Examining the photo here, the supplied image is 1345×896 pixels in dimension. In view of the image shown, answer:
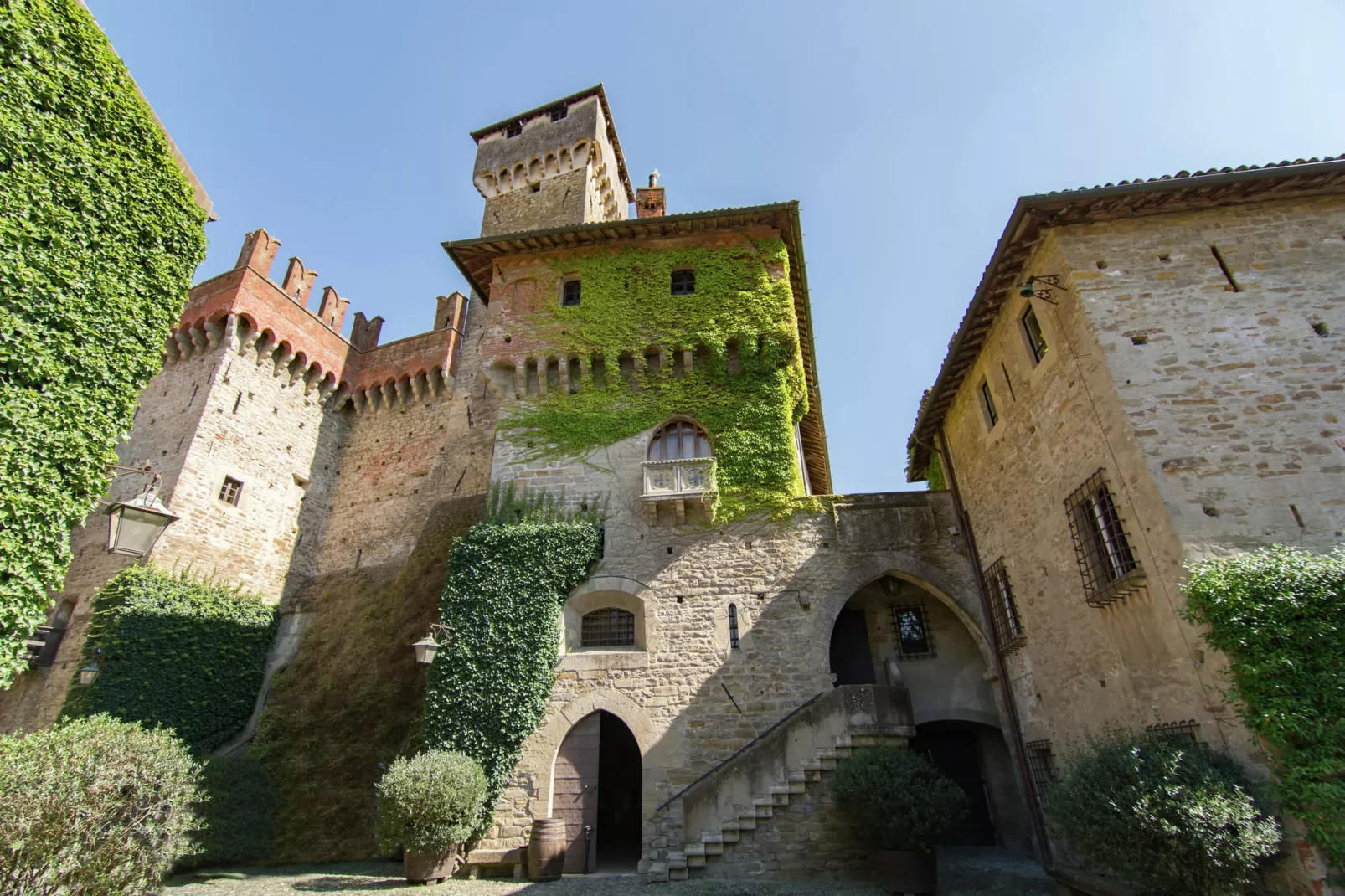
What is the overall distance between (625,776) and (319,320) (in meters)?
19.3

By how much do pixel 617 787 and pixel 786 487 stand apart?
8817 millimetres

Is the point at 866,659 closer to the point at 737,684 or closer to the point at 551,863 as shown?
the point at 737,684

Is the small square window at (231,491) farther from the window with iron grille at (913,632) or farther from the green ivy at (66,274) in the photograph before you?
the window with iron grille at (913,632)

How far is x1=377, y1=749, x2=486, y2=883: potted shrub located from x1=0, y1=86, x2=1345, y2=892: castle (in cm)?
117

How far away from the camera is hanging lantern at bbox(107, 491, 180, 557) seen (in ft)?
22.4

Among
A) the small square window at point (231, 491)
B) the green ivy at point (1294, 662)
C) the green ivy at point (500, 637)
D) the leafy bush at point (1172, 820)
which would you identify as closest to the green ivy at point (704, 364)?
the green ivy at point (500, 637)

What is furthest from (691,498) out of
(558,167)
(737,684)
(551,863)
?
(558,167)

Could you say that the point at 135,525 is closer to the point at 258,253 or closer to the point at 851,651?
the point at 851,651

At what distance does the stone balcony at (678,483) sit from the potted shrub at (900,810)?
19.2 feet

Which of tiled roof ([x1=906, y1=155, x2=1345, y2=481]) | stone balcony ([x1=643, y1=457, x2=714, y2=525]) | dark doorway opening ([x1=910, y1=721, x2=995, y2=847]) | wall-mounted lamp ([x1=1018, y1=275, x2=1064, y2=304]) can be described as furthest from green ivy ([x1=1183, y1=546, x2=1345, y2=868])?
stone balcony ([x1=643, y1=457, x2=714, y2=525])

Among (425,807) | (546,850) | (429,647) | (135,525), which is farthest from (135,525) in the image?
(546,850)

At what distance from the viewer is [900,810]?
30.9 ft

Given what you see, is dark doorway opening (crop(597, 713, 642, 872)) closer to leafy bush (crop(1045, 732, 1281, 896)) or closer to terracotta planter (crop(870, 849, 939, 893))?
terracotta planter (crop(870, 849, 939, 893))

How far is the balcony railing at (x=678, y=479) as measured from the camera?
1395 centimetres
